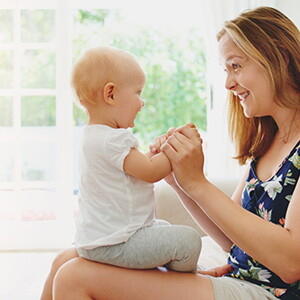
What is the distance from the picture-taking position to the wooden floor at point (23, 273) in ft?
10.4

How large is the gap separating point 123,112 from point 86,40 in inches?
252

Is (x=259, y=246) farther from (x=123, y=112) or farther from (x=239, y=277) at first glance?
(x=123, y=112)

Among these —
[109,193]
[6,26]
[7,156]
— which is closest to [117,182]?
[109,193]

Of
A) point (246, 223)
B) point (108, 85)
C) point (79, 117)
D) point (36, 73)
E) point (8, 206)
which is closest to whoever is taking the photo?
point (246, 223)

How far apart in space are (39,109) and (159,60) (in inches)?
155

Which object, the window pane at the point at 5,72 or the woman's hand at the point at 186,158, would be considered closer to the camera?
the woman's hand at the point at 186,158

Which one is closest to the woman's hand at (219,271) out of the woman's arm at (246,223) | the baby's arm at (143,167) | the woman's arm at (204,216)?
the woman's arm at (204,216)

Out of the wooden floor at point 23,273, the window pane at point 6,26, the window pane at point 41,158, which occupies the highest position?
the window pane at point 6,26

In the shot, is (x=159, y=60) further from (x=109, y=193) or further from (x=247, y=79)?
(x=109, y=193)

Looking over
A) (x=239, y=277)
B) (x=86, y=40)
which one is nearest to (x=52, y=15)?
(x=239, y=277)

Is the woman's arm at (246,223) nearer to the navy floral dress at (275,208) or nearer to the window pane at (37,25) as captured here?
the navy floral dress at (275,208)

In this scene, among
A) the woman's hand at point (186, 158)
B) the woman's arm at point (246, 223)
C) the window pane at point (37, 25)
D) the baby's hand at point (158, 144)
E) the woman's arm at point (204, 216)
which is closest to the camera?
the woman's arm at point (246, 223)

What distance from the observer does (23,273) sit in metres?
3.57

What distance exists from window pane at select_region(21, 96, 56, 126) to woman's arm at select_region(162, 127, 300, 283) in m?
2.82
